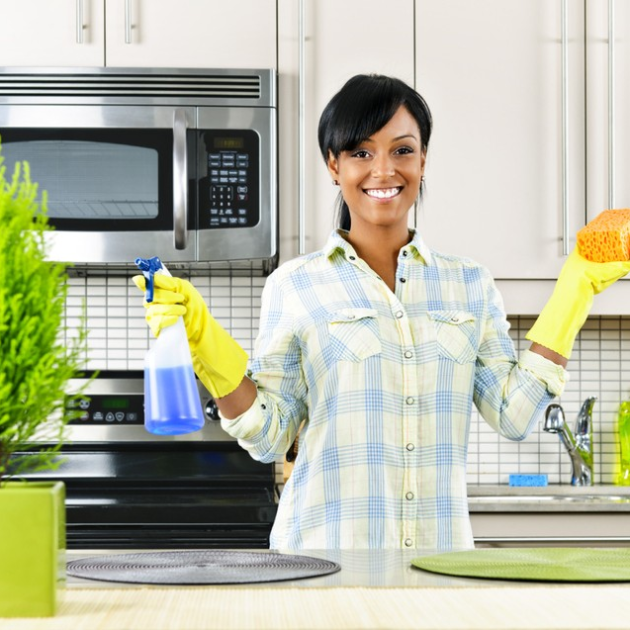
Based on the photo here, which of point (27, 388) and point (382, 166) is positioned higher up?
point (382, 166)

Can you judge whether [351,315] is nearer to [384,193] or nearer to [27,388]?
[384,193]

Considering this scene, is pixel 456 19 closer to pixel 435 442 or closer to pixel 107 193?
pixel 107 193

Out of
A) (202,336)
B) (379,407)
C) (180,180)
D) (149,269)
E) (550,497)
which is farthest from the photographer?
(550,497)

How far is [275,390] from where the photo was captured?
5.55ft

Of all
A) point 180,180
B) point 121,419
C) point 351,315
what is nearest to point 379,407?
point 351,315

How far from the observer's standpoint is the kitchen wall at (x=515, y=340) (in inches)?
113

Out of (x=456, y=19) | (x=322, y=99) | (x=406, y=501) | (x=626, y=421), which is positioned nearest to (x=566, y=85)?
(x=456, y=19)

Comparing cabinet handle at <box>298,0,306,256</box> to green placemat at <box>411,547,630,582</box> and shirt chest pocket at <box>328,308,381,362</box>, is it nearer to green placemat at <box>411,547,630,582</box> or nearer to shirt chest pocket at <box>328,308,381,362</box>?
shirt chest pocket at <box>328,308,381,362</box>

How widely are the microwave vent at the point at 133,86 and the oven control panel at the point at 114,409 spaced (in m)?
0.79

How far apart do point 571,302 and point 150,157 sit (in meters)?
1.20

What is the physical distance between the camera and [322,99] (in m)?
2.57

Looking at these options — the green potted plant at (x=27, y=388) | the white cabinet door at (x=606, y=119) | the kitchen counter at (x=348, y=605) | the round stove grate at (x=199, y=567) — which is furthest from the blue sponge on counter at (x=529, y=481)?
the green potted plant at (x=27, y=388)

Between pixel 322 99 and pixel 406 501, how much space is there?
1.25 metres

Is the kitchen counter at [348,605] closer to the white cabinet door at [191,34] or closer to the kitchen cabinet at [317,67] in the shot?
the kitchen cabinet at [317,67]
